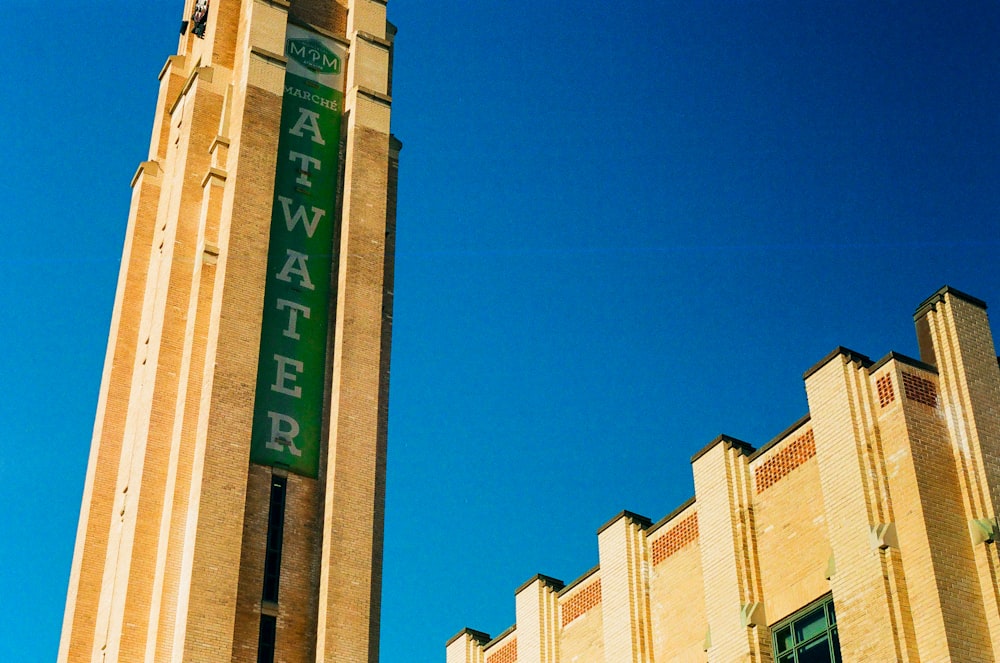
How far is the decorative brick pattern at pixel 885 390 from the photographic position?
24766mm

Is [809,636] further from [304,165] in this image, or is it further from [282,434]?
[304,165]

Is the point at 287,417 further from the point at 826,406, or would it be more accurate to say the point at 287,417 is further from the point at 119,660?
the point at 826,406

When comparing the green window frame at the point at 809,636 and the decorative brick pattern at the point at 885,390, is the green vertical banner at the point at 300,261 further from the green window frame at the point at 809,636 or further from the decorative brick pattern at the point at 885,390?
the decorative brick pattern at the point at 885,390

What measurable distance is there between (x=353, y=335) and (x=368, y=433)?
110 inches

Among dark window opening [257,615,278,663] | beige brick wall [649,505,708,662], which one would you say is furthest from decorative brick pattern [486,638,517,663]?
dark window opening [257,615,278,663]

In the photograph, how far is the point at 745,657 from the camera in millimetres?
25688

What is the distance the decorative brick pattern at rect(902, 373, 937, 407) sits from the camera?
24.7 meters

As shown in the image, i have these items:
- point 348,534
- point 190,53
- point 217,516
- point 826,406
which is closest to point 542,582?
point 348,534

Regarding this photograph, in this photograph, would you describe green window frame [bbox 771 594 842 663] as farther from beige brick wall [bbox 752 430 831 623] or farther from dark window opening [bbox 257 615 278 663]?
dark window opening [bbox 257 615 278 663]

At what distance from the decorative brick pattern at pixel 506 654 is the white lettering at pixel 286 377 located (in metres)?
8.03

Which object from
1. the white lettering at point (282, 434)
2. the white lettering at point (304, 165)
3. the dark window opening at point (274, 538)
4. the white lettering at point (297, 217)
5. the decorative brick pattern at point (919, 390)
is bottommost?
the decorative brick pattern at point (919, 390)

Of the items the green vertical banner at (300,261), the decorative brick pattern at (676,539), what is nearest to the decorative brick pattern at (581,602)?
the decorative brick pattern at (676,539)

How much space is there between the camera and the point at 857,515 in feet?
79.3

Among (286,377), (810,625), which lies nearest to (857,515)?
(810,625)
